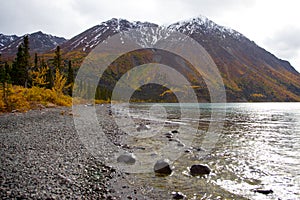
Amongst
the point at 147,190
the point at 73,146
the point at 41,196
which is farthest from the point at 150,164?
the point at 41,196

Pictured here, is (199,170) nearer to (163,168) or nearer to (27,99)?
(163,168)

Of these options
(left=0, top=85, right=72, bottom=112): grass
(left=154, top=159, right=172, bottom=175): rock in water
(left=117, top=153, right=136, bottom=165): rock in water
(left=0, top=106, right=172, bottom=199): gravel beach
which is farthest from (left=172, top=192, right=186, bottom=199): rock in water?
(left=0, top=85, right=72, bottom=112): grass

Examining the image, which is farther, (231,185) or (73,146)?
(73,146)

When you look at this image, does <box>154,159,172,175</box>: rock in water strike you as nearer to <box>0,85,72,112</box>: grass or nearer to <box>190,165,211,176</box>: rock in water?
<box>190,165,211,176</box>: rock in water

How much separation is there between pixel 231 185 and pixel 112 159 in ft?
19.3

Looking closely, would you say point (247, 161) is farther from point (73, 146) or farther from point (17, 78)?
point (17, 78)

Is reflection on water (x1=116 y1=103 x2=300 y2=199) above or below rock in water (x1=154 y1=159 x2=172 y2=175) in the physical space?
below

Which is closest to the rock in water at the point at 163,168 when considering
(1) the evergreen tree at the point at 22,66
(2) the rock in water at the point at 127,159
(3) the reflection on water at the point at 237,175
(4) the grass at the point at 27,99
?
(3) the reflection on water at the point at 237,175

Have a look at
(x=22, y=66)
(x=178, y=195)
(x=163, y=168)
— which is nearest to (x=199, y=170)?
(x=163, y=168)

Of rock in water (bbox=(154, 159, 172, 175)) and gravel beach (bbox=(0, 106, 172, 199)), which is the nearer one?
gravel beach (bbox=(0, 106, 172, 199))

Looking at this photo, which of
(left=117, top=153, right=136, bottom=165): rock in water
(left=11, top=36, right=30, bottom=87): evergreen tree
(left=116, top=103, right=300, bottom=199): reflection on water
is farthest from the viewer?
(left=11, top=36, right=30, bottom=87): evergreen tree

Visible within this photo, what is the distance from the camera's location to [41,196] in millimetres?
6820

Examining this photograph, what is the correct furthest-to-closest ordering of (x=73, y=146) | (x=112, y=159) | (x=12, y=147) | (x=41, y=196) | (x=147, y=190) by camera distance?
(x=73, y=146) < (x=112, y=159) < (x=12, y=147) < (x=147, y=190) < (x=41, y=196)

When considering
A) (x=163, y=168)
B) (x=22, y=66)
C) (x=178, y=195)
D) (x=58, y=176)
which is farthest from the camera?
(x=22, y=66)
